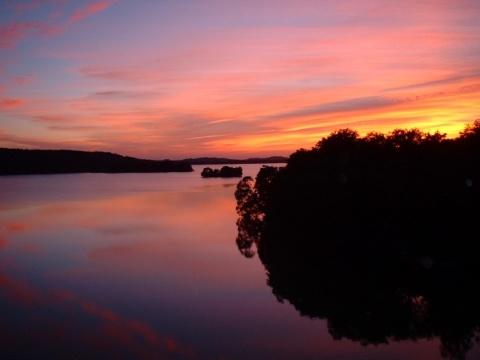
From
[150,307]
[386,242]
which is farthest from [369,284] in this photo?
[150,307]

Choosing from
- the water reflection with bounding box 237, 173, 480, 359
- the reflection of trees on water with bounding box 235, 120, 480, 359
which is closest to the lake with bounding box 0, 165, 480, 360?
the water reflection with bounding box 237, 173, 480, 359

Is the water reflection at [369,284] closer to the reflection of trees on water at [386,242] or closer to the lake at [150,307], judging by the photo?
the reflection of trees on water at [386,242]

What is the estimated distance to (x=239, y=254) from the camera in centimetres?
3153

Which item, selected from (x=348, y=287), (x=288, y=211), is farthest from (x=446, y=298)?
(x=288, y=211)

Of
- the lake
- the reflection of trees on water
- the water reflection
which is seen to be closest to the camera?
the lake

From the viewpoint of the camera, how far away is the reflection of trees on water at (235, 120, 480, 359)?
62.1 feet

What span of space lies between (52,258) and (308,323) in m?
18.5

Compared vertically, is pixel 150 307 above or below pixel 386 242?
below

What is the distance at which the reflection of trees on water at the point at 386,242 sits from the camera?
18922 mm

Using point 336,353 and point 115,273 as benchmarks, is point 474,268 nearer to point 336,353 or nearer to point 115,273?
point 336,353

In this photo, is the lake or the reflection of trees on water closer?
→ the lake

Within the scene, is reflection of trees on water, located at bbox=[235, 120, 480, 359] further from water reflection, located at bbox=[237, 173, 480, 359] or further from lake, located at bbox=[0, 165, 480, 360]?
lake, located at bbox=[0, 165, 480, 360]

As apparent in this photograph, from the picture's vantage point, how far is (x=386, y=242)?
91.4 feet

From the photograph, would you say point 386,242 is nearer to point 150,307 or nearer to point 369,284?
point 369,284
